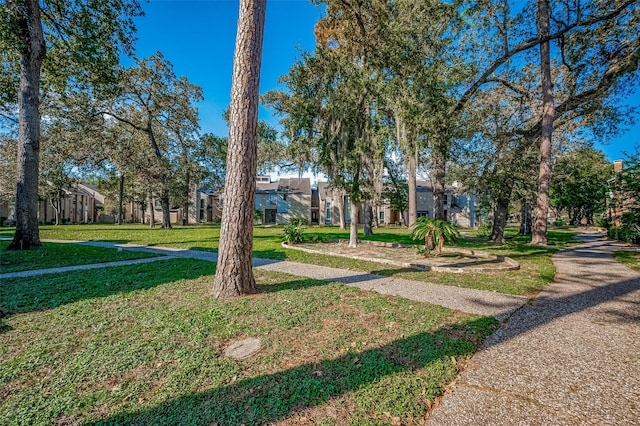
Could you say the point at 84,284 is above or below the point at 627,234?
below

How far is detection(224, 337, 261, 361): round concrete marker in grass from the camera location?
8.34 feet

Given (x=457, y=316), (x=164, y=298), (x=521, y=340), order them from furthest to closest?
(x=164, y=298) → (x=457, y=316) → (x=521, y=340)

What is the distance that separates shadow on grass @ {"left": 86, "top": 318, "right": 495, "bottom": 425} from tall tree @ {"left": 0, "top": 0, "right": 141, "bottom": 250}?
32.2 feet

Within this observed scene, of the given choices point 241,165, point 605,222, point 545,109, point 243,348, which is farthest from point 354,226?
point 605,222

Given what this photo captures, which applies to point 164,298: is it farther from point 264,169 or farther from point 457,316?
point 264,169

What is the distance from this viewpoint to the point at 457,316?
3.56 metres

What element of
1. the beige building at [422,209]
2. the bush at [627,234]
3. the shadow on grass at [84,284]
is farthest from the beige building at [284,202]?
the shadow on grass at [84,284]

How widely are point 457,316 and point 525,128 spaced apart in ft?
40.4

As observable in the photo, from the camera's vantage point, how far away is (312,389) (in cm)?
205

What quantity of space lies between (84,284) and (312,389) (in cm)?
487

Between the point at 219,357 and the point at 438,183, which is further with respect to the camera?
the point at 438,183

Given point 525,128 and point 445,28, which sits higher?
point 445,28

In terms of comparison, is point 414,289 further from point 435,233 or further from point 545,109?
point 545,109

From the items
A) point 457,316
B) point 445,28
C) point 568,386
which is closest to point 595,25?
point 445,28
